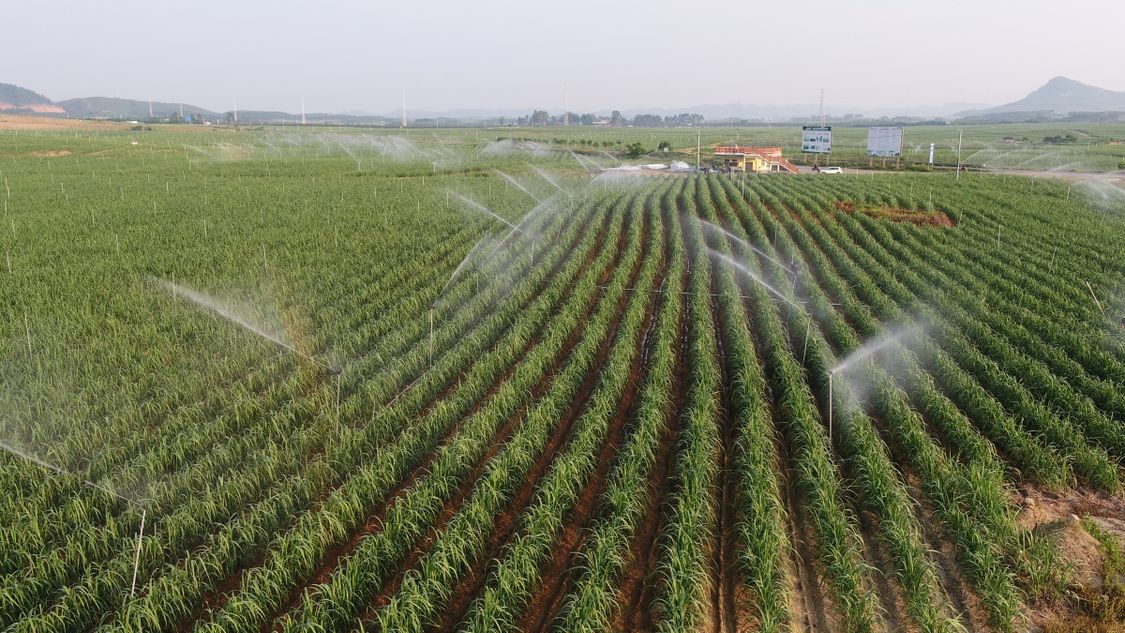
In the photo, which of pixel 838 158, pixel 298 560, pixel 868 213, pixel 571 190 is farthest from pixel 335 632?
pixel 838 158

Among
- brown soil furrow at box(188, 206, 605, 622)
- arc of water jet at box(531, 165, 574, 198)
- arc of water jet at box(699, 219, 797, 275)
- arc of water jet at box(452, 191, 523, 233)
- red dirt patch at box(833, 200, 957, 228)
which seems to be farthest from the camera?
arc of water jet at box(531, 165, 574, 198)

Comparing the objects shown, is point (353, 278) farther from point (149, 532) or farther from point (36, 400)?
point (149, 532)

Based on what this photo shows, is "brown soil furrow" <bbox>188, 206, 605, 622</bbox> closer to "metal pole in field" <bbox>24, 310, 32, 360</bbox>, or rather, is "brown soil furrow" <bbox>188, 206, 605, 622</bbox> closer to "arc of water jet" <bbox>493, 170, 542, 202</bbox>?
"metal pole in field" <bbox>24, 310, 32, 360</bbox>

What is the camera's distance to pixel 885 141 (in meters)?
59.1

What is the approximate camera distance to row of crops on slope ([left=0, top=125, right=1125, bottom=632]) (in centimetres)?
636

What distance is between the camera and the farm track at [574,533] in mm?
6352

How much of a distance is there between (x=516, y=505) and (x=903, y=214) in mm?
26869

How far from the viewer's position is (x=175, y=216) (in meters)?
26.0

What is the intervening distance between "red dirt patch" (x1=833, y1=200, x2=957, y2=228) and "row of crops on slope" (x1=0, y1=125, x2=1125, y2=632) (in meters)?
6.71

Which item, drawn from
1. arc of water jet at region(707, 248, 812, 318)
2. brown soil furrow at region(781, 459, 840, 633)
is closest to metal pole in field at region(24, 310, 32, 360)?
brown soil furrow at region(781, 459, 840, 633)

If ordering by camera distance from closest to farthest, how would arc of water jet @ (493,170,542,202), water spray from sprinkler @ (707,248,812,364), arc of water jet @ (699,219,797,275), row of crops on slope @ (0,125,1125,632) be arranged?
1. row of crops on slope @ (0,125,1125,632)
2. water spray from sprinkler @ (707,248,812,364)
3. arc of water jet @ (699,219,797,275)
4. arc of water jet @ (493,170,542,202)

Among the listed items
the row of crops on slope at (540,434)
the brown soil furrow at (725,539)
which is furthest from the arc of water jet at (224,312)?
the brown soil furrow at (725,539)

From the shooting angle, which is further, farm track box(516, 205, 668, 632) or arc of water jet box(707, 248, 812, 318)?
arc of water jet box(707, 248, 812, 318)

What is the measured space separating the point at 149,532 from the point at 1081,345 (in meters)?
15.3
